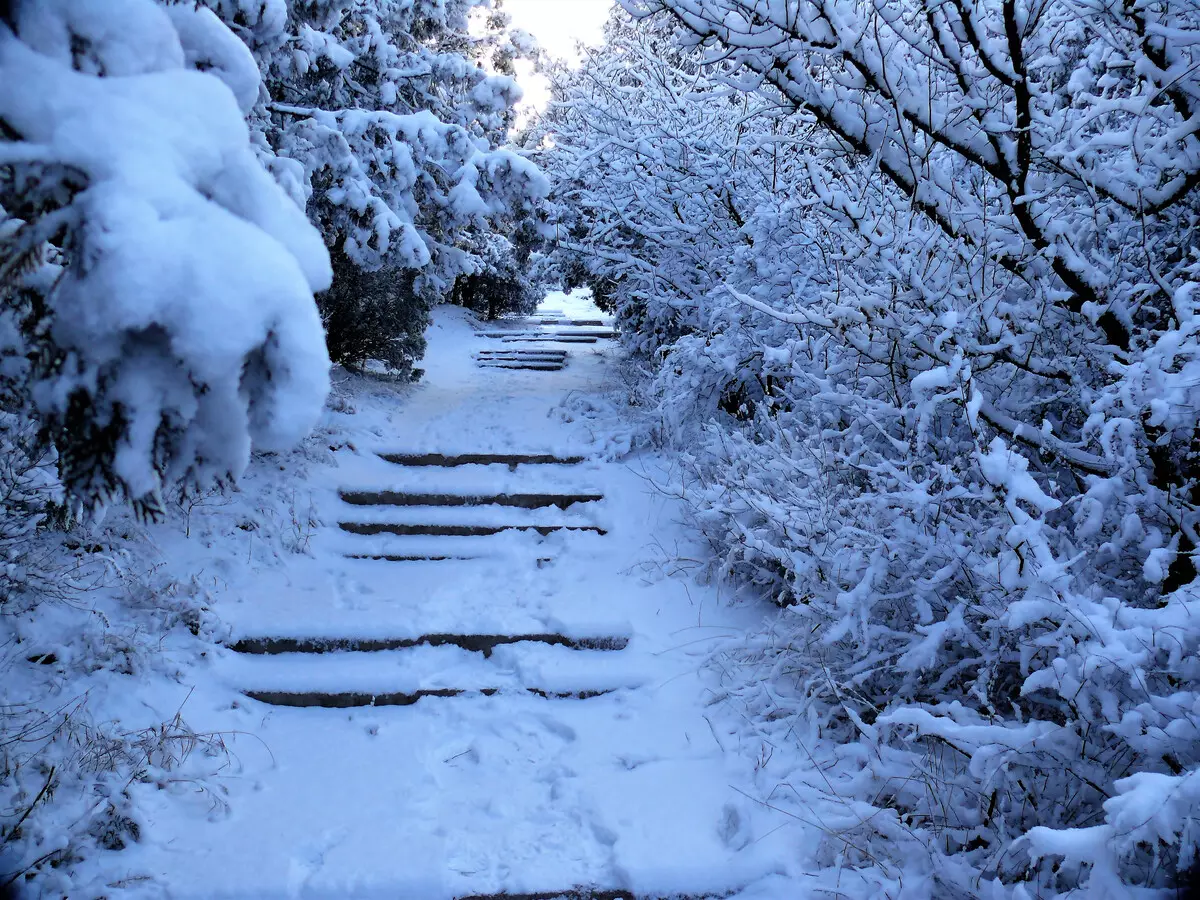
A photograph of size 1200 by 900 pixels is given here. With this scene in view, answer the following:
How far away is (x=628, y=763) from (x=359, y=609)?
1.72 m

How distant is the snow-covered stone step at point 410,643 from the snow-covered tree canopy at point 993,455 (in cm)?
87

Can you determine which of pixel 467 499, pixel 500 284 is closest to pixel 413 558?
pixel 467 499

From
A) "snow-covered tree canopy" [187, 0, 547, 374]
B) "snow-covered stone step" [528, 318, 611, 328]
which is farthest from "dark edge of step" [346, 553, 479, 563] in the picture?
"snow-covered stone step" [528, 318, 611, 328]

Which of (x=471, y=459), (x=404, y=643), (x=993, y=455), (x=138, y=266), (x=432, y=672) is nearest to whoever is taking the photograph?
(x=138, y=266)

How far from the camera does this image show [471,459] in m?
5.91

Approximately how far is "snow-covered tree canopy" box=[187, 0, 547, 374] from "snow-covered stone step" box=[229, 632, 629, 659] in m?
2.24

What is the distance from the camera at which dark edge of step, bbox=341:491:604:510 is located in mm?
5145

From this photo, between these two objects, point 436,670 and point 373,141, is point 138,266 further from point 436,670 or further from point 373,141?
point 373,141

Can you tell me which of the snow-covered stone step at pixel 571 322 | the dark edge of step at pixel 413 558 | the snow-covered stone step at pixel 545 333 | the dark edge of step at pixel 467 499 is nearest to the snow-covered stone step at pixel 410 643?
the dark edge of step at pixel 413 558

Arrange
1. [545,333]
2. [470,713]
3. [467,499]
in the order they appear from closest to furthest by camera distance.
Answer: [470,713]
[467,499]
[545,333]

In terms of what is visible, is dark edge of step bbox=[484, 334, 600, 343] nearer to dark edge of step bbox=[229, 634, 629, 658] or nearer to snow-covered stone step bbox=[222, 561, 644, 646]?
snow-covered stone step bbox=[222, 561, 644, 646]

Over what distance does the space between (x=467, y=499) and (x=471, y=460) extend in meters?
0.73

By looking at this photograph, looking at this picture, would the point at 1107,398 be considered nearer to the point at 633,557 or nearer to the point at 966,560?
the point at 966,560

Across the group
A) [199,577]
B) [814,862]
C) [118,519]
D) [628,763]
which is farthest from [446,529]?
[814,862]
